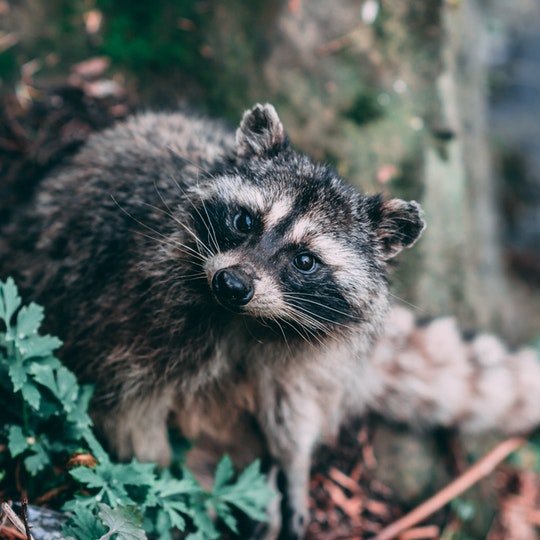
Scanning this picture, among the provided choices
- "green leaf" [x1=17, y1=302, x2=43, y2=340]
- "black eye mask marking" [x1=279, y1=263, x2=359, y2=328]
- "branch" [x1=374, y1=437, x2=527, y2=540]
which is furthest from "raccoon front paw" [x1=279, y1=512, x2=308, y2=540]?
"green leaf" [x1=17, y1=302, x2=43, y2=340]

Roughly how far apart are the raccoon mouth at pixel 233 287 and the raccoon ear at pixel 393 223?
0.70m

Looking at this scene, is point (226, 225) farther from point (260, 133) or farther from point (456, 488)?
point (456, 488)

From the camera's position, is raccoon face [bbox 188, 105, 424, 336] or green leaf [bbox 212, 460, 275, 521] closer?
raccoon face [bbox 188, 105, 424, 336]

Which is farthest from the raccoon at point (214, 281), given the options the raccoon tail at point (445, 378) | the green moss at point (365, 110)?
the green moss at point (365, 110)

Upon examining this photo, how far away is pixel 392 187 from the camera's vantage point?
4309 millimetres

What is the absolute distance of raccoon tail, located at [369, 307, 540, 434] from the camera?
3964 millimetres

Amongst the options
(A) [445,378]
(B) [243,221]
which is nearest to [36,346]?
(B) [243,221]

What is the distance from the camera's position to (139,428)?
10.6 ft

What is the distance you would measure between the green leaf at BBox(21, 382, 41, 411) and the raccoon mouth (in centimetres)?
78

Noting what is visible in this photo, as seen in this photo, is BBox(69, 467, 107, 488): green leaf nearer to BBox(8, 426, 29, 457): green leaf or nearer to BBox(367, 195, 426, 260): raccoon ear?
BBox(8, 426, 29, 457): green leaf

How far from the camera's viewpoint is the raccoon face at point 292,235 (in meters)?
2.70

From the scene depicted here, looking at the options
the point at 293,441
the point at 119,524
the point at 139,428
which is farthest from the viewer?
the point at 293,441

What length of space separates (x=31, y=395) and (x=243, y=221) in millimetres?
1068

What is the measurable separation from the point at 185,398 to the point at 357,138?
211 centimetres
